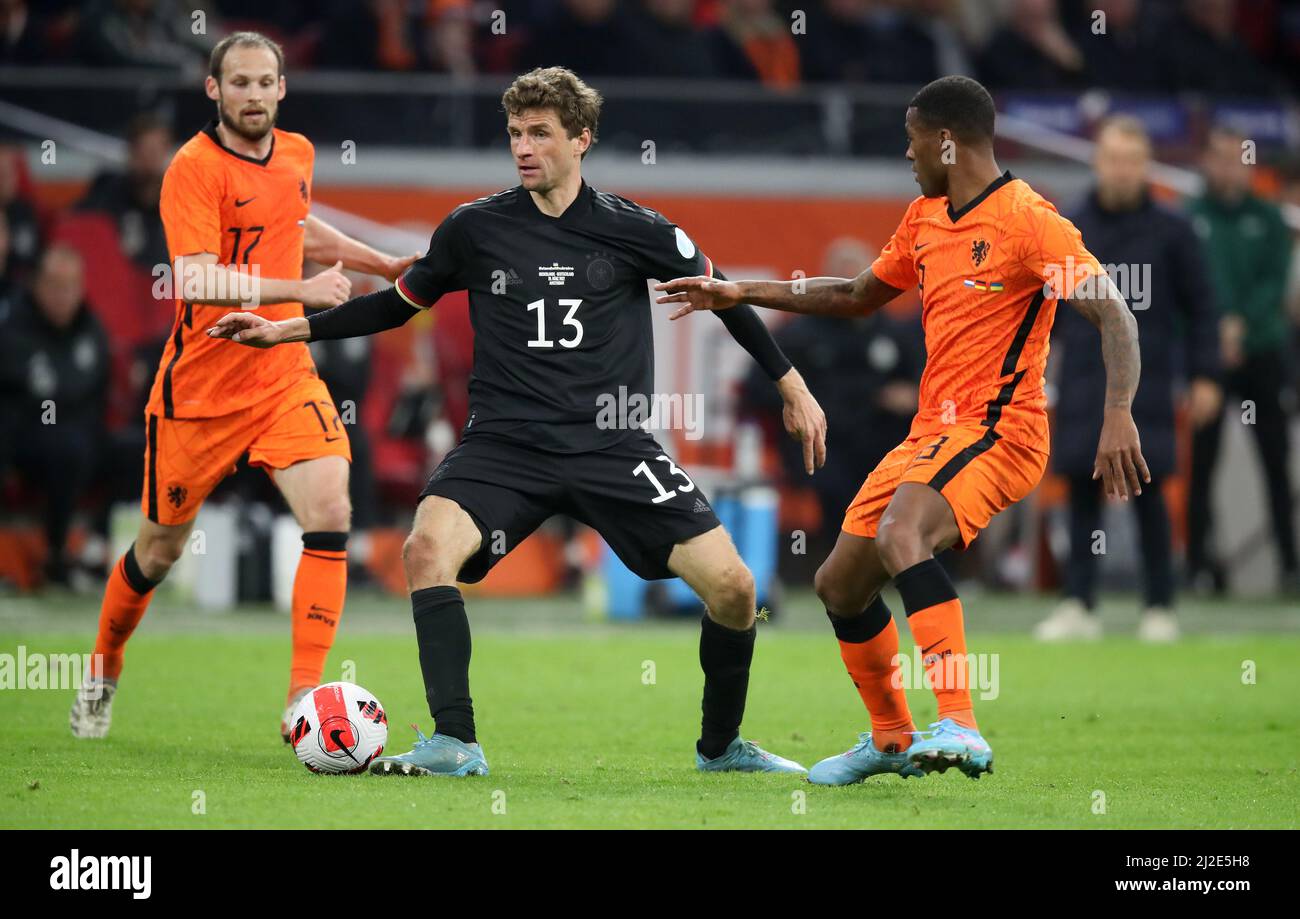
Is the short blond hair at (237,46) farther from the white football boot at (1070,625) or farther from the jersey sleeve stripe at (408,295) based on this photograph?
the white football boot at (1070,625)

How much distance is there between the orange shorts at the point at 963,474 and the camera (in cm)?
661

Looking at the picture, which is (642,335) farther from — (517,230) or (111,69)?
(111,69)

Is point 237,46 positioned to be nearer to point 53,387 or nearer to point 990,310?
point 990,310

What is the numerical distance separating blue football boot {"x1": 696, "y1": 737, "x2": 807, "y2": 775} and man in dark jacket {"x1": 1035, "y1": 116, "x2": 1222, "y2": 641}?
18.3 feet

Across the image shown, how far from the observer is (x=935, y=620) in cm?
652

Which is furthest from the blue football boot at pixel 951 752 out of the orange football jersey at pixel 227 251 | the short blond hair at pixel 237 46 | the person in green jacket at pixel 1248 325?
the person in green jacket at pixel 1248 325

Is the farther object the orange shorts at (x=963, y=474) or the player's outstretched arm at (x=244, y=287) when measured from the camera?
the player's outstretched arm at (x=244, y=287)

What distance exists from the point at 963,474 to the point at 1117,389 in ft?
1.89

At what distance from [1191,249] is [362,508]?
6.16 meters

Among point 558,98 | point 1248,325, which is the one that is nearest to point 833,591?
point 558,98

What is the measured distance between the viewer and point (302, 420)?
310 inches

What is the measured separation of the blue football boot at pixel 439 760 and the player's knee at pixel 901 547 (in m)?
1.55

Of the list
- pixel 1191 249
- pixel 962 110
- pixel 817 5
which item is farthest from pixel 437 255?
pixel 817 5

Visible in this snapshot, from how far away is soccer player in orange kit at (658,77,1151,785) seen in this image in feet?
21.3
